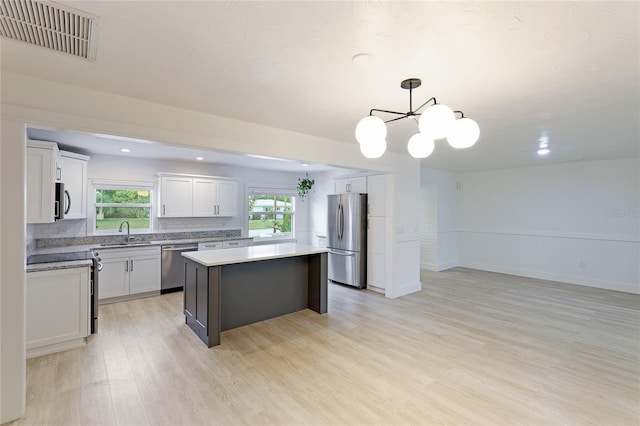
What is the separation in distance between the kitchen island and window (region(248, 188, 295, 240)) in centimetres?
271

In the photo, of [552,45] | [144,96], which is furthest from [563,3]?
[144,96]

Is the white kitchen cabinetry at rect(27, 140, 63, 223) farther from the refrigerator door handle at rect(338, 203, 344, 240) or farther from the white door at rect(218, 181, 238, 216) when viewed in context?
the refrigerator door handle at rect(338, 203, 344, 240)

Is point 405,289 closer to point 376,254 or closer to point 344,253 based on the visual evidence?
point 376,254

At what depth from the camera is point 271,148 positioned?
128 inches

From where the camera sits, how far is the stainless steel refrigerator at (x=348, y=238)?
536 centimetres

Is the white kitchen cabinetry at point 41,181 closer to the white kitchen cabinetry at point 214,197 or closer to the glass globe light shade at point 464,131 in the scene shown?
the white kitchen cabinetry at point 214,197

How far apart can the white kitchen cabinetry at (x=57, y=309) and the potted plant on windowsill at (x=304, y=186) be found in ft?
15.5

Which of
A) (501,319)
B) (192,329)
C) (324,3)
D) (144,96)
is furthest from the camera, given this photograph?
(501,319)

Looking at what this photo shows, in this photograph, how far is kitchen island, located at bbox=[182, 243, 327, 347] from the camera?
3.17 metres

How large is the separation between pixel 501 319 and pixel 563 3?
382 cm

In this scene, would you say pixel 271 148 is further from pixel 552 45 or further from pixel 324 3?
pixel 552 45

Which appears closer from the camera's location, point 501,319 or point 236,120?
point 236,120

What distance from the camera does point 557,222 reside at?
6039mm

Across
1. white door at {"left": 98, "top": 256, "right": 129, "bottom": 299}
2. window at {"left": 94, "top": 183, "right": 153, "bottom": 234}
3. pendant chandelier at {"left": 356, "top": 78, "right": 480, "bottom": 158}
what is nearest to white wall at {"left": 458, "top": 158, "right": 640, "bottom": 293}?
pendant chandelier at {"left": 356, "top": 78, "right": 480, "bottom": 158}
